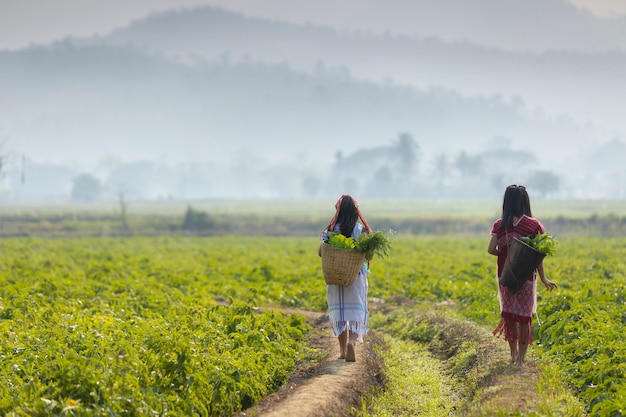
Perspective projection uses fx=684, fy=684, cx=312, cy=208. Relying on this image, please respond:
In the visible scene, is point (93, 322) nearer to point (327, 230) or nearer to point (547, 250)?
point (327, 230)

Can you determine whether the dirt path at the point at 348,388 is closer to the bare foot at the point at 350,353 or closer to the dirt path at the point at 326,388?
the dirt path at the point at 326,388

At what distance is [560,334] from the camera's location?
11609 millimetres

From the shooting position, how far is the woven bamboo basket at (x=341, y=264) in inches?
405

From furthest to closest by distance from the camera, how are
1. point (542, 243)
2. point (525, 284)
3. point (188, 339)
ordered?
point (525, 284)
point (542, 243)
point (188, 339)

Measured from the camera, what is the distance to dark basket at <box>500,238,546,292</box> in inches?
377

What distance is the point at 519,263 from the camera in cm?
970

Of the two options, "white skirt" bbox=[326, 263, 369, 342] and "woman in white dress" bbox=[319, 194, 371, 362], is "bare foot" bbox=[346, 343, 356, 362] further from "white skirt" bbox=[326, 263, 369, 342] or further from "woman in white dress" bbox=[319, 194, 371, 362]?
"white skirt" bbox=[326, 263, 369, 342]

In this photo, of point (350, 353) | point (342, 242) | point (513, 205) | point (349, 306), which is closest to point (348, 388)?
point (350, 353)

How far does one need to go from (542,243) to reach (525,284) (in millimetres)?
779

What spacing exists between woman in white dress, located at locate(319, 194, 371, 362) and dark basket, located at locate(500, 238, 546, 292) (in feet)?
7.16

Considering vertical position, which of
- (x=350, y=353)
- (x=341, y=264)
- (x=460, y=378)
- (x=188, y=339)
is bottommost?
(x=460, y=378)

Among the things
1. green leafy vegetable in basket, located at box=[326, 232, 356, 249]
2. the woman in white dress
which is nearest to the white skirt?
the woman in white dress

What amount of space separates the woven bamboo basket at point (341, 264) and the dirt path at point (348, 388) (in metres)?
1.37

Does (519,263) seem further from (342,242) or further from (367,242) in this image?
(342,242)
